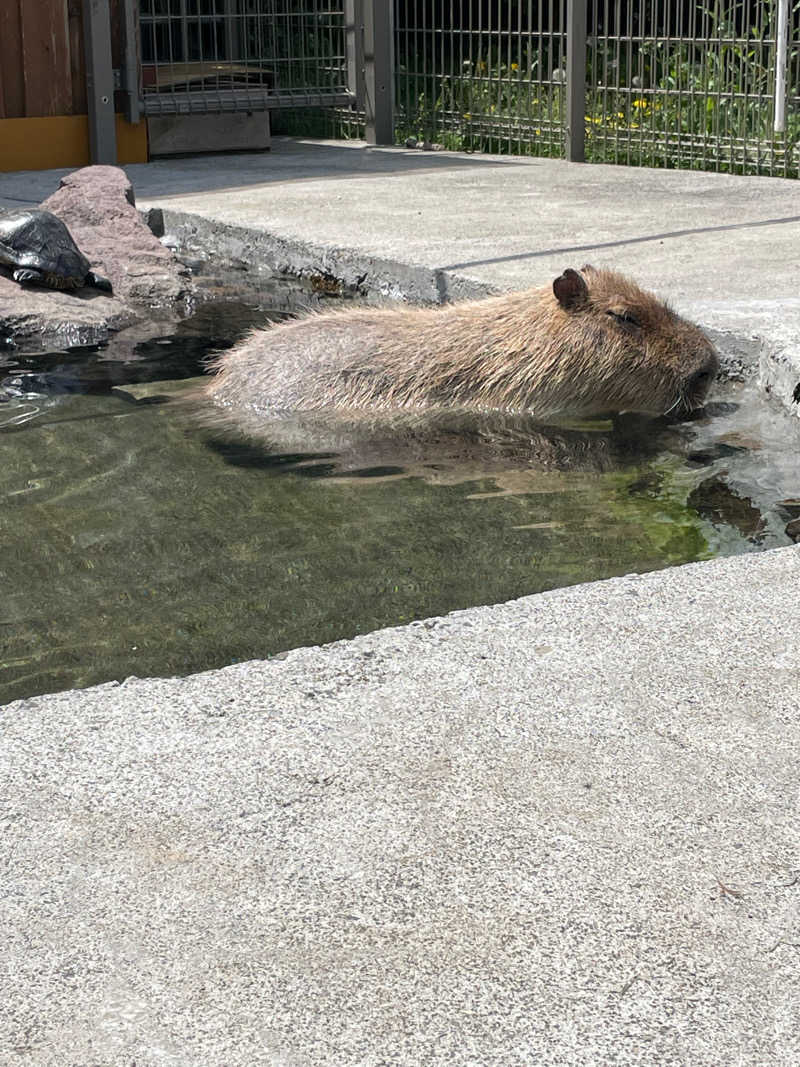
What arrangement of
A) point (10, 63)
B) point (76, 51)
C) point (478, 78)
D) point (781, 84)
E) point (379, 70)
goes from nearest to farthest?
point (781, 84), point (10, 63), point (76, 51), point (478, 78), point (379, 70)

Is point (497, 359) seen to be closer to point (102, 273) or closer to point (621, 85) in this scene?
point (102, 273)

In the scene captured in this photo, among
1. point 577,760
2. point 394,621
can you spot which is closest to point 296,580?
point 394,621

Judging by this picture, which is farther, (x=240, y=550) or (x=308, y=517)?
(x=308, y=517)

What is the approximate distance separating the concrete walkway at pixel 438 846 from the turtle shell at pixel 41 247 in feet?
18.1

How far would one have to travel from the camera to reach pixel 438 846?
2375 millimetres

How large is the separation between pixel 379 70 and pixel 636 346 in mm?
10059

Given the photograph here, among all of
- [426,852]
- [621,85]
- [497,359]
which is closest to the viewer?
[426,852]

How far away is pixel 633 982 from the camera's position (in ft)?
6.69

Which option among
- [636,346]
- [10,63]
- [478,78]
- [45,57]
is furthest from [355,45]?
[636,346]

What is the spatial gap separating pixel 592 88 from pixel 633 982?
40.0ft

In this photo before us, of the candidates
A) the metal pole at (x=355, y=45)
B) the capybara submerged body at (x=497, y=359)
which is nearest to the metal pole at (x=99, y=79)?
the metal pole at (x=355, y=45)

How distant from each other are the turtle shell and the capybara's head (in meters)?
3.42

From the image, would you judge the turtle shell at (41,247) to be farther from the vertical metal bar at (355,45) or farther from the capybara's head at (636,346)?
the vertical metal bar at (355,45)

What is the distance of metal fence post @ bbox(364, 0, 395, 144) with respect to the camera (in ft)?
48.3
